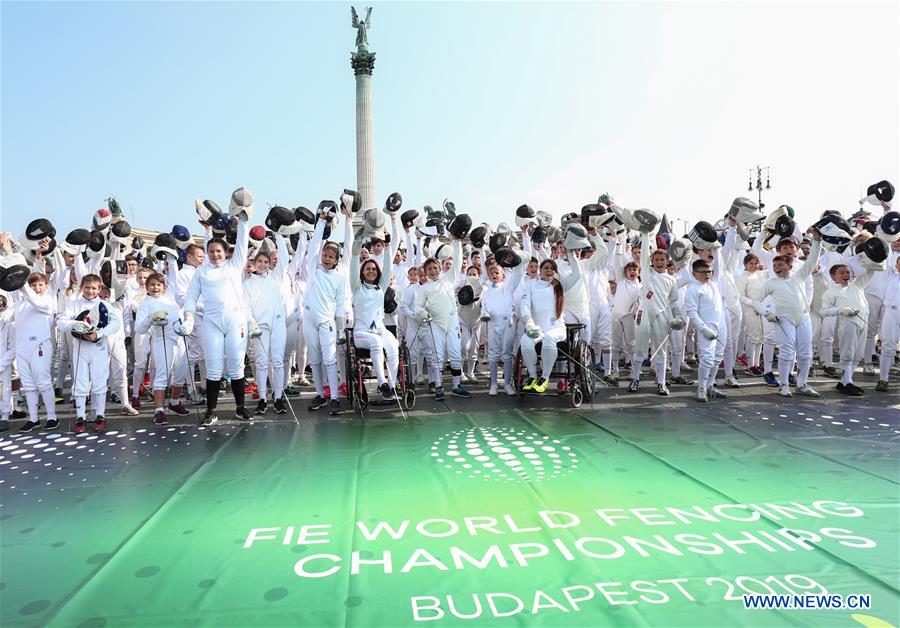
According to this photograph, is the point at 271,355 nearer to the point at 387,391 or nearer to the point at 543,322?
the point at 387,391

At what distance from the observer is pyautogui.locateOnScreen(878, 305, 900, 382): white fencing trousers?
7.95m

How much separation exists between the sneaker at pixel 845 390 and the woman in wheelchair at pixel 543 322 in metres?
4.11

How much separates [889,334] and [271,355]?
8948mm

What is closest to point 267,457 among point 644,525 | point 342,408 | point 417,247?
point 342,408

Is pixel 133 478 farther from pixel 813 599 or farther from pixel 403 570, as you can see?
pixel 813 599

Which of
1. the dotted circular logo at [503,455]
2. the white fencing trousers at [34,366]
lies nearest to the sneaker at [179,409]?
the white fencing trousers at [34,366]

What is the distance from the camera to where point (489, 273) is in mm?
8844

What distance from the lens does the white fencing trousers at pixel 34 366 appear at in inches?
255

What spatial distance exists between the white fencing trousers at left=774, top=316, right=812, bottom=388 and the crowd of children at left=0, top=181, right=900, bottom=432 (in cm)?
3

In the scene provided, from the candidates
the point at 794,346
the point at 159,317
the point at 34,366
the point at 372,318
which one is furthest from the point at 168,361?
the point at 794,346

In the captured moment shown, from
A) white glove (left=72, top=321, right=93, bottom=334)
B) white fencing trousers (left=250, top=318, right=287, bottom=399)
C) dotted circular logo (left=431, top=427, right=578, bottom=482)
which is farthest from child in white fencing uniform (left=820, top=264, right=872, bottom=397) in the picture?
white glove (left=72, top=321, right=93, bottom=334)

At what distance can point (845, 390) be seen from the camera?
773cm

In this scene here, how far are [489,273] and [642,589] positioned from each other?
6390 millimetres

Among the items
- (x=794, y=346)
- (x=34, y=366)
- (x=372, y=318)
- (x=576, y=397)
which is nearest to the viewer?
(x=34, y=366)
